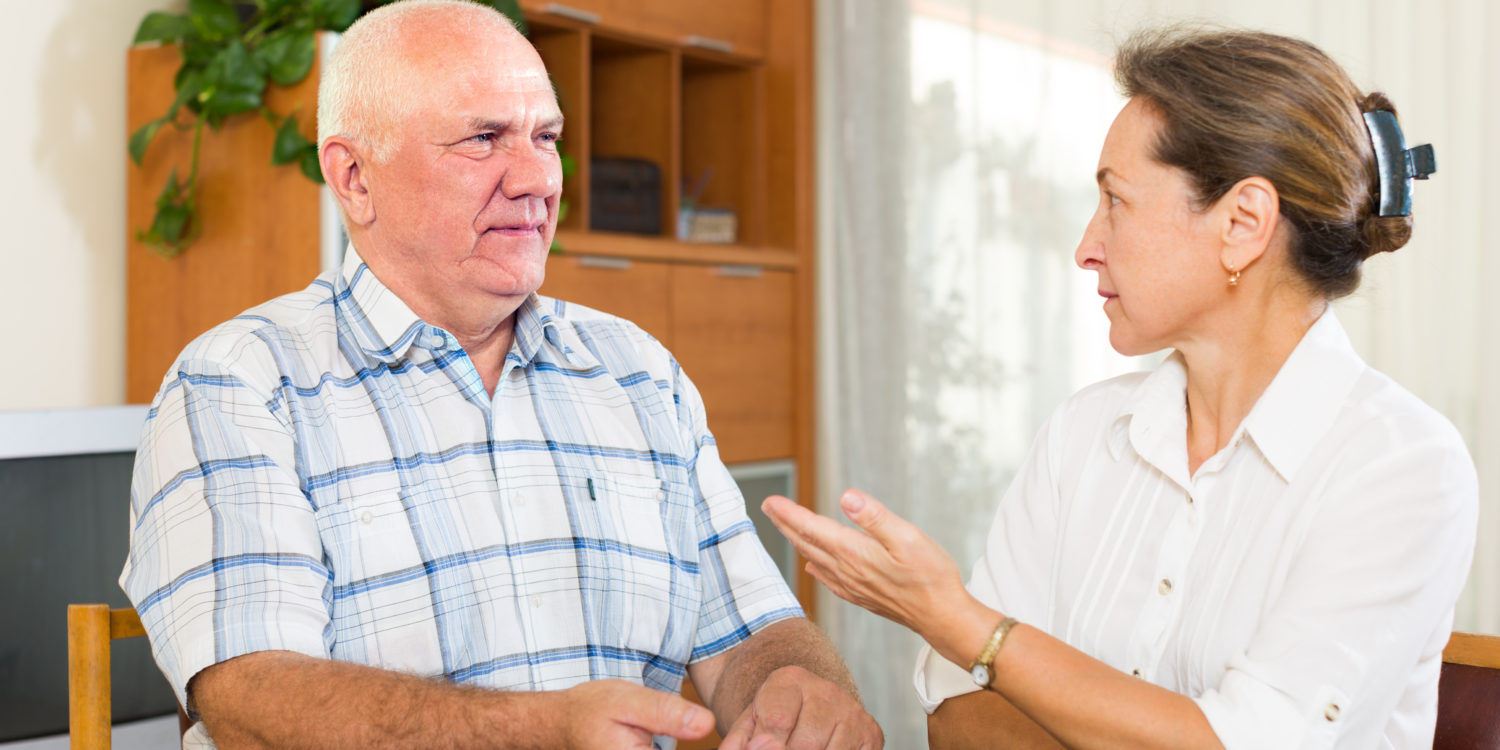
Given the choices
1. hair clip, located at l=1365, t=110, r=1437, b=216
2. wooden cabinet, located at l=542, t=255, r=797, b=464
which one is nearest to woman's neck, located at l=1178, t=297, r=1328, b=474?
hair clip, located at l=1365, t=110, r=1437, b=216

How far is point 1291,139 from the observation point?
121 cm

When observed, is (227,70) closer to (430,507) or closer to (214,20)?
(214,20)

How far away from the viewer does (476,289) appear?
1.47 metres

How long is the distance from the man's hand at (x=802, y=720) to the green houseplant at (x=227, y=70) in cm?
151

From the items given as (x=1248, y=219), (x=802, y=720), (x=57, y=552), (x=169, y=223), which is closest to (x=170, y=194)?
(x=169, y=223)

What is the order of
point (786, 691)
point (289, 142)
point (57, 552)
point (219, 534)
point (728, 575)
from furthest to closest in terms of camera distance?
point (289, 142)
point (57, 552)
point (728, 575)
point (786, 691)
point (219, 534)

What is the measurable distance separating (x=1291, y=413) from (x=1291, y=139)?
27 centimetres

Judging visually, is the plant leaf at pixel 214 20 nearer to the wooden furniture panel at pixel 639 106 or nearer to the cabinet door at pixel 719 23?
the wooden furniture panel at pixel 639 106

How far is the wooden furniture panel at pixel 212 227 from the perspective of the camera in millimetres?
2439

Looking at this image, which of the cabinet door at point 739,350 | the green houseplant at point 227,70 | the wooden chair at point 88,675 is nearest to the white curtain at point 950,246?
the cabinet door at point 739,350

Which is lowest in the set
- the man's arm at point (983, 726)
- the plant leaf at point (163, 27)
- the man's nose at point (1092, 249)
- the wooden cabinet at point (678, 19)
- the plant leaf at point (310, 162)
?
the man's arm at point (983, 726)

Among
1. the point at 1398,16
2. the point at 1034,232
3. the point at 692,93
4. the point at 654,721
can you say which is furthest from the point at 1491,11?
the point at 654,721

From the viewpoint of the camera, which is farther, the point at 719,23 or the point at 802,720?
the point at 719,23

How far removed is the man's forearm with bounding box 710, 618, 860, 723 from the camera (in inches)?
55.4
